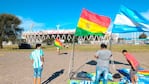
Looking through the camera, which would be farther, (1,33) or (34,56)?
(1,33)

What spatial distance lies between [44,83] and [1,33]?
48.9m

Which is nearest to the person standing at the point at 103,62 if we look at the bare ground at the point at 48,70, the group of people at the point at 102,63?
the group of people at the point at 102,63

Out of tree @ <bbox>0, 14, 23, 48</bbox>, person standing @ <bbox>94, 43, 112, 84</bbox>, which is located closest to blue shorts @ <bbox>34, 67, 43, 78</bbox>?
person standing @ <bbox>94, 43, 112, 84</bbox>

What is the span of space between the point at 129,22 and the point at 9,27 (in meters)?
50.8

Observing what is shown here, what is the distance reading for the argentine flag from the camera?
1153cm

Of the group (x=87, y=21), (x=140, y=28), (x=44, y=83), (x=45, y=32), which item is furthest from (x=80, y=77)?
(x=45, y=32)

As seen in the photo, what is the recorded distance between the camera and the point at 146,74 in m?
11.5

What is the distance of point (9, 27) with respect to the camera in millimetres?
59656

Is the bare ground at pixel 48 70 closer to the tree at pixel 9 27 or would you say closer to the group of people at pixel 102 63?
the group of people at pixel 102 63

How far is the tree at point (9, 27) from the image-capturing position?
5780 cm

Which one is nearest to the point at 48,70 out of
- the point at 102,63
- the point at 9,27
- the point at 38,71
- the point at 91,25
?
the point at 91,25

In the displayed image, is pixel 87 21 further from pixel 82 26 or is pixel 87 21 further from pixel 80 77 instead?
pixel 80 77

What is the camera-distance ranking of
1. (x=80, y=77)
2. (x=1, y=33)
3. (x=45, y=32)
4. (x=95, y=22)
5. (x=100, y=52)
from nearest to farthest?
(x=100, y=52) < (x=80, y=77) < (x=95, y=22) < (x=1, y=33) < (x=45, y=32)

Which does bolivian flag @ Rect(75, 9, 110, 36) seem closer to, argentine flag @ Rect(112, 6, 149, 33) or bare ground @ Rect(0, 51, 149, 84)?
argentine flag @ Rect(112, 6, 149, 33)
